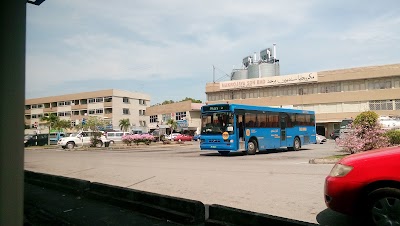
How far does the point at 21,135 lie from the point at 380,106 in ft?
202

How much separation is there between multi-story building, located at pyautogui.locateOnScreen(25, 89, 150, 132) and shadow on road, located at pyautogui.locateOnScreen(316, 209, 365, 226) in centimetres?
7588

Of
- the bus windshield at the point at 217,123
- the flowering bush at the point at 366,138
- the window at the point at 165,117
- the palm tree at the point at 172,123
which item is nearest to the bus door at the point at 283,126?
the bus windshield at the point at 217,123

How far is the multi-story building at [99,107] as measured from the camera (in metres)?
82.8

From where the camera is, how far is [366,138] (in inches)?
561

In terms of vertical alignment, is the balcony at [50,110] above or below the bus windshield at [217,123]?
above

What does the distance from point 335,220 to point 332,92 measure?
59.6 metres

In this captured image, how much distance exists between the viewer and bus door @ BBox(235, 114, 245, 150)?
60.5 feet

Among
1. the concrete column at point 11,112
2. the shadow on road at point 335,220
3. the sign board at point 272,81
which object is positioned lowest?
the shadow on road at point 335,220

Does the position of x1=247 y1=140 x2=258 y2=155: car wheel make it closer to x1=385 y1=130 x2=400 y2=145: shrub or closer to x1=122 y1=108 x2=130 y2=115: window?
x1=385 y1=130 x2=400 y2=145: shrub

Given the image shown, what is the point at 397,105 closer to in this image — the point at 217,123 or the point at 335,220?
the point at 217,123

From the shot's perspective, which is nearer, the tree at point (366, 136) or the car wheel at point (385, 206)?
the car wheel at point (385, 206)

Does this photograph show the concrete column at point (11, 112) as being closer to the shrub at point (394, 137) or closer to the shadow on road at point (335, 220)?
the shadow on road at point (335, 220)

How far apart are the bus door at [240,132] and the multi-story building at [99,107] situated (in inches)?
2499

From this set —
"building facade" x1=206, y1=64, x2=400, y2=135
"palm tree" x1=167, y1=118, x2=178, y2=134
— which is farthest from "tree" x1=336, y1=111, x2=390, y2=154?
"palm tree" x1=167, y1=118, x2=178, y2=134
